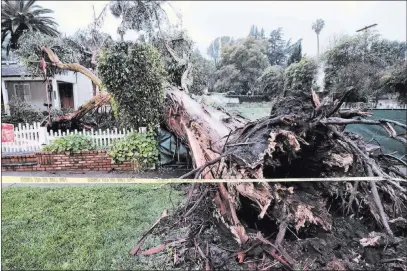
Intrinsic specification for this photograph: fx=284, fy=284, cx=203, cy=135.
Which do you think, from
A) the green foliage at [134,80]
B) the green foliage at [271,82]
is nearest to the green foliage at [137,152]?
the green foliage at [134,80]

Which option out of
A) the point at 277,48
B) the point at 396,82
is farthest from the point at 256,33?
the point at 396,82

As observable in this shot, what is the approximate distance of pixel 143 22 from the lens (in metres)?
13.3

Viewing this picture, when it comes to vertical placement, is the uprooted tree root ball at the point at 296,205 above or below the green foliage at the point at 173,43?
below

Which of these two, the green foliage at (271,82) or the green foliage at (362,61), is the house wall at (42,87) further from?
the green foliage at (362,61)

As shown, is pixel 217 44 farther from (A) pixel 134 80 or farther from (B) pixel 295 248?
(B) pixel 295 248

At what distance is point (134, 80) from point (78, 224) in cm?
415

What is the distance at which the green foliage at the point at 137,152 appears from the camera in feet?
23.9

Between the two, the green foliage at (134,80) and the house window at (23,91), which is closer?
the green foliage at (134,80)

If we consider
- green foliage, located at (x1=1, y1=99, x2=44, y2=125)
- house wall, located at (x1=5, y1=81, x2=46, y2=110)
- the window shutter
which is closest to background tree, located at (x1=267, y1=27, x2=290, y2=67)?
green foliage, located at (x1=1, y1=99, x2=44, y2=125)

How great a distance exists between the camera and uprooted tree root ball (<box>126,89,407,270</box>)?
2.66 metres

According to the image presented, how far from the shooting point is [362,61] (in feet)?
53.6

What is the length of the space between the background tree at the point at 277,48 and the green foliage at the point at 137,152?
9.52m

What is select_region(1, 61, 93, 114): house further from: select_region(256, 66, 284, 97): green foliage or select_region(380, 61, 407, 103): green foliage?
select_region(380, 61, 407, 103): green foliage

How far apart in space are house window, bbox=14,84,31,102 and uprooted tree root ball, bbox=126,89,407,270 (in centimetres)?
1915
